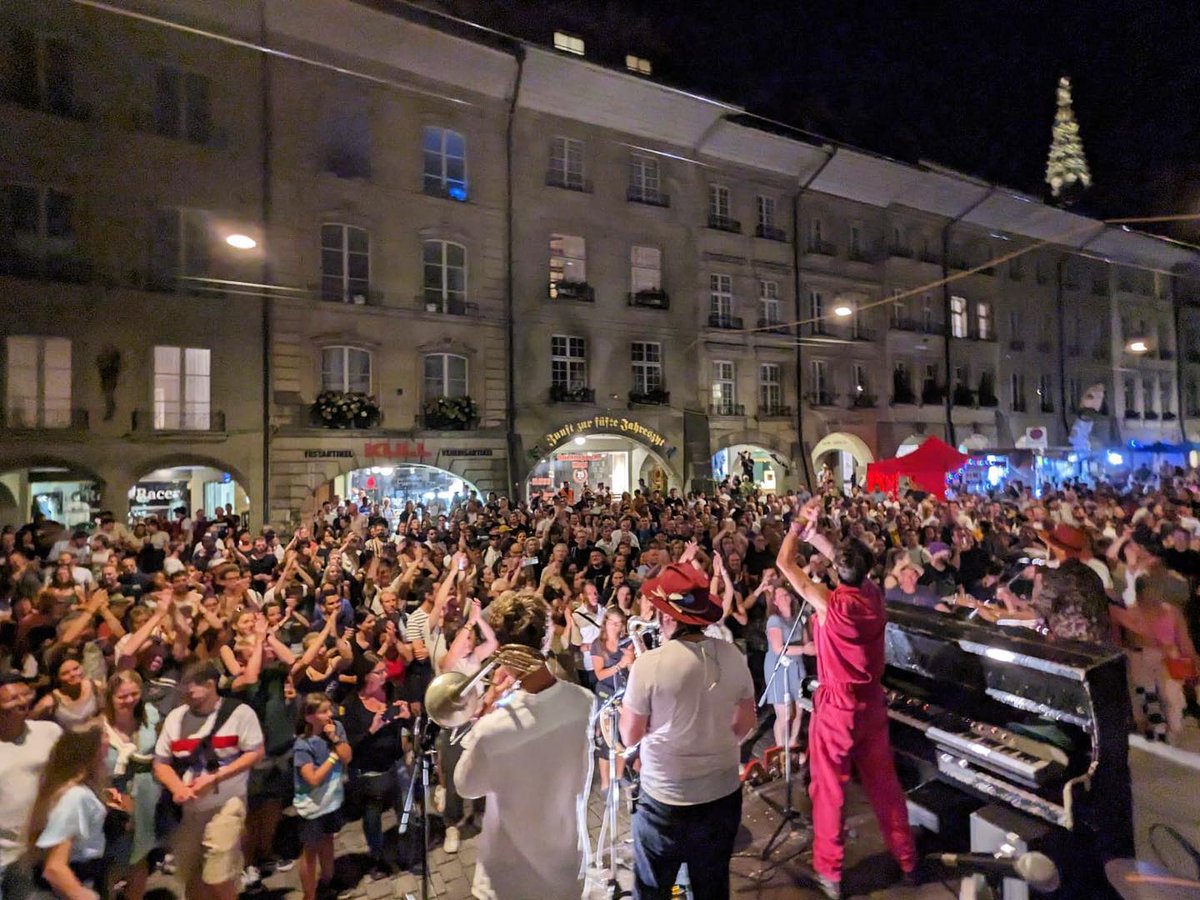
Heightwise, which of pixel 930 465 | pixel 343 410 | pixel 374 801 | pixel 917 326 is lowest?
pixel 374 801

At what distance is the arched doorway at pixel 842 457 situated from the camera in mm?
24594

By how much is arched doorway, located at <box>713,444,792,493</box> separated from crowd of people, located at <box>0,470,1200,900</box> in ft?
39.2

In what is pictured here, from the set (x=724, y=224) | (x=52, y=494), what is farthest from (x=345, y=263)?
(x=724, y=224)

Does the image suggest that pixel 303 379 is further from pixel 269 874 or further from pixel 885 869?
pixel 885 869

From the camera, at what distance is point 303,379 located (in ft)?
52.8

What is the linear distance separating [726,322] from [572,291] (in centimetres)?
580

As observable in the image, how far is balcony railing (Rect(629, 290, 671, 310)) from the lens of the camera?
68.7 feet

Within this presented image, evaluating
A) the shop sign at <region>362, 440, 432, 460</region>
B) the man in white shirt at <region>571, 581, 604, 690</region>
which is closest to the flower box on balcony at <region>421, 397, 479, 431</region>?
the shop sign at <region>362, 440, 432, 460</region>

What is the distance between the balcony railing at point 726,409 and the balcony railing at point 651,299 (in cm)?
364

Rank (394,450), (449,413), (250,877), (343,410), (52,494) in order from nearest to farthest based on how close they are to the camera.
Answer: (250,877) < (52,494) < (343,410) < (394,450) < (449,413)

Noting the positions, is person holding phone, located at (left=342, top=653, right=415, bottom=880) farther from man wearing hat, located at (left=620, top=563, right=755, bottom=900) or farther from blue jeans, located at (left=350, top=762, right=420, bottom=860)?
man wearing hat, located at (left=620, top=563, right=755, bottom=900)

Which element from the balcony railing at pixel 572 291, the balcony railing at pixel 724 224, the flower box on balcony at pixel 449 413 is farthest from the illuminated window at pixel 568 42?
the flower box on balcony at pixel 449 413

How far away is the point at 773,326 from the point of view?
23016 mm

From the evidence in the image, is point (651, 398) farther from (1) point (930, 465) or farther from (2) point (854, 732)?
(2) point (854, 732)
